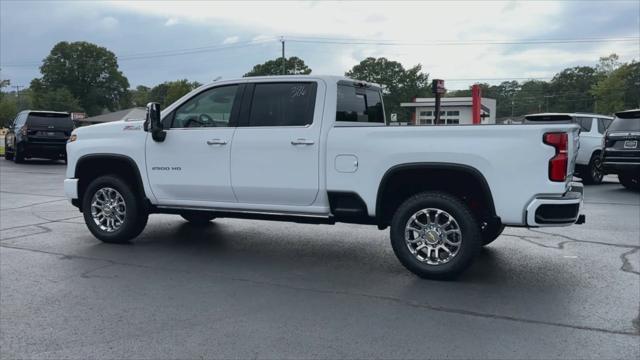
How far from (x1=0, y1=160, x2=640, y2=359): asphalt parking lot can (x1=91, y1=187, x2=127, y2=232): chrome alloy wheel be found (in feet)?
1.10

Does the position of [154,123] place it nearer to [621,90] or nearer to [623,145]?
[623,145]

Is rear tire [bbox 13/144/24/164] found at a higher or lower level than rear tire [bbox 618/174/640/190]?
higher

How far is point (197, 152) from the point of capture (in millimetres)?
6543

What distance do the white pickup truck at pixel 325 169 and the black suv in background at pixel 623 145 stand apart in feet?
24.8

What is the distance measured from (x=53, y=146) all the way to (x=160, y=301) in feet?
58.9

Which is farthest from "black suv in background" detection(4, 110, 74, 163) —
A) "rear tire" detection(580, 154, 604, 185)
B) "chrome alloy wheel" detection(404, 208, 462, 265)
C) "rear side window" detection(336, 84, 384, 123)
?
"chrome alloy wheel" detection(404, 208, 462, 265)

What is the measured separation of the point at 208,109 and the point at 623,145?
1005 centimetres

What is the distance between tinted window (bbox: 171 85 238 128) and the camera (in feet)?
21.6

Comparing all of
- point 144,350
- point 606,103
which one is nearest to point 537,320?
point 144,350

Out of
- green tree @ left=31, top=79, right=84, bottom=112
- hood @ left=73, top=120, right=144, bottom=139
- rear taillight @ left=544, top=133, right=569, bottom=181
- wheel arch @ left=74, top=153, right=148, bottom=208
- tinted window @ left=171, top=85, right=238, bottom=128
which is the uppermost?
green tree @ left=31, top=79, right=84, bottom=112

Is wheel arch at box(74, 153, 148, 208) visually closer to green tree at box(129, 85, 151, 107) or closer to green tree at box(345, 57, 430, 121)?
green tree at box(345, 57, 430, 121)

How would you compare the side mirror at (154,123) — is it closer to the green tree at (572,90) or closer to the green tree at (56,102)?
the green tree at (56,102)

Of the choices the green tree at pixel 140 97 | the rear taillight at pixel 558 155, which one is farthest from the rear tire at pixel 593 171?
the green tree at pixel 140 97

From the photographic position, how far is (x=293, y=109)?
246 inches
